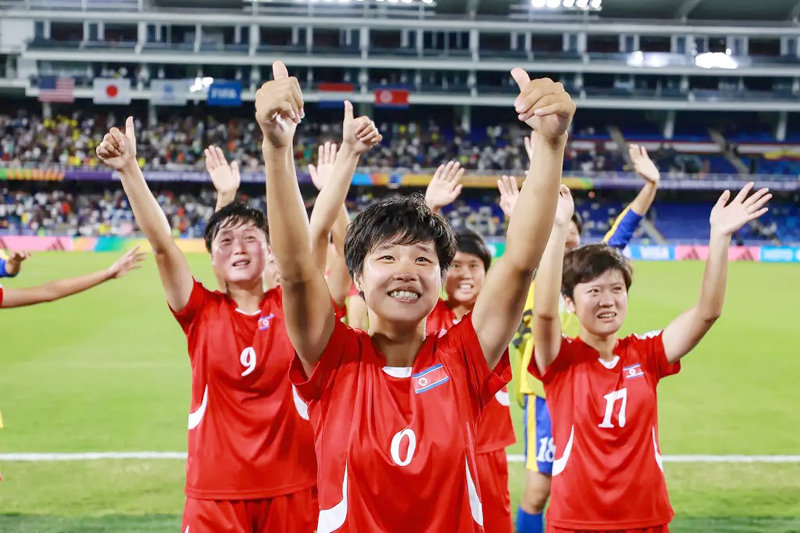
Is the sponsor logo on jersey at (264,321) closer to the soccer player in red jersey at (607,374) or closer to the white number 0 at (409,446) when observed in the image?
the soccer player in red jersey at (607,374)

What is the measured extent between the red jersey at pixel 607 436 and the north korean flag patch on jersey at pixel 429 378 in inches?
50.9

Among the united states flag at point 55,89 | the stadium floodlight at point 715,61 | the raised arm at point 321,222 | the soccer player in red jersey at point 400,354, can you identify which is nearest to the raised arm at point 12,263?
the raised arm at point 321,222

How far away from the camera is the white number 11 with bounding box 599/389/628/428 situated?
3.47 meters

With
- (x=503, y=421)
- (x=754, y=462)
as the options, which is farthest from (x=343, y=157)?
(x=754, y=462)

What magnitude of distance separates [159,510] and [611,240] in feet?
13.0

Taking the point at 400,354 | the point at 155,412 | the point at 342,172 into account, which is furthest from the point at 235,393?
the point at 155,412

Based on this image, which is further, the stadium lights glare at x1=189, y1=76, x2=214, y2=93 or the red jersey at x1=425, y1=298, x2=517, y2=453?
the stadium lights glare at x1=189, y1=76, x2=214, y2=93

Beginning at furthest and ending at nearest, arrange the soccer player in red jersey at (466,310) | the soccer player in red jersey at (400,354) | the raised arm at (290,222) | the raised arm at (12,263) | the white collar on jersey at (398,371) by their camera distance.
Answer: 1. the raised arm at (12,263)
2. the soccer player in red jersey at (466,310)
3. the white collar on jersey at (398,371)
4. the soccer player in red jersey at (400,354)
5. the raised arm at (290,222)

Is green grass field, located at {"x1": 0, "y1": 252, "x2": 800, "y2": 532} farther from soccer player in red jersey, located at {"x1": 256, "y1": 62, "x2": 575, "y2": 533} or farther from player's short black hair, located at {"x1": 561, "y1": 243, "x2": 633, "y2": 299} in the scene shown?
soccer player in red jersey, located at {"x1": 256, "y1": 62, "x2": 575, "y2": 533}

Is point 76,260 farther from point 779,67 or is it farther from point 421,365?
point 779,67

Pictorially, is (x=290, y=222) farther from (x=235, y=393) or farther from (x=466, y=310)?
(x=466, y=310)

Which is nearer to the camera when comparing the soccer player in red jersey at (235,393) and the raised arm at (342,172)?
the raised arm at (342,172)

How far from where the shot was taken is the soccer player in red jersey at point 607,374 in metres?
3.34

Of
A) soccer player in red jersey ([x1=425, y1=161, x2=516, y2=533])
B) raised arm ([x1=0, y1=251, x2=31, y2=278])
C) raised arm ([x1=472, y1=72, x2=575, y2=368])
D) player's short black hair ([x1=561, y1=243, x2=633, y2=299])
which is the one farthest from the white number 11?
raised arm ([x1=0, y1=251, x2=31, y2=278])
